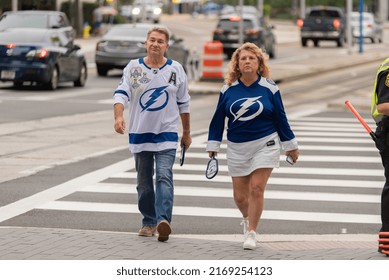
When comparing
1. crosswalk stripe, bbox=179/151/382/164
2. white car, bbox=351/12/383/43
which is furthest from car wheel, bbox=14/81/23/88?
white car, bbox=351/12/383/43

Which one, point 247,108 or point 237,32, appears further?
point 237,32

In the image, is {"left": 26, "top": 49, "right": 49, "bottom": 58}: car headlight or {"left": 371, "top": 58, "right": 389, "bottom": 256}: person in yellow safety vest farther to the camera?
{"left": 26, "top": 49, "right": 49, "bottom": 58}: car headlight

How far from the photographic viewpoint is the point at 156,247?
8.99 meters

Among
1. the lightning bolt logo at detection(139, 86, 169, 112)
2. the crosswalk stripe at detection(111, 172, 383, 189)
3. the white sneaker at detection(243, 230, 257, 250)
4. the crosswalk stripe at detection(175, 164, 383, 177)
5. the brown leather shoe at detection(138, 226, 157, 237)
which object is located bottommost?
the crosswalk stripe at detection(175, 164, 383, 177)

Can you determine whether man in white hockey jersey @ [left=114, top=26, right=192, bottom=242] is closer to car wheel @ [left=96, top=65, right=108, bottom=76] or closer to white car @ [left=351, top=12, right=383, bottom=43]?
car wheel @ [left=96, top=65, right=108, bottom=76]

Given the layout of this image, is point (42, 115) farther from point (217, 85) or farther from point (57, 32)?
point (217, 85)

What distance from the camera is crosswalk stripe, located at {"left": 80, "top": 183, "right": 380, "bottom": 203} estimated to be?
1288cm

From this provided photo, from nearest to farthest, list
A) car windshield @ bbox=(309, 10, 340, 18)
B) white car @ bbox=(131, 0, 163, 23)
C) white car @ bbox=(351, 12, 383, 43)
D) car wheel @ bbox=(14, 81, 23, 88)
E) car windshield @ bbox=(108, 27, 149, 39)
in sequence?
1. car wheel @ bbox=(14, 81, 23, 88)
2. car windshield @ bbox=(108, 27, 149, 39)
3. white car @ bbox=(131, 0, 163, 23)
4. car windshield @ bbox=(309, 10, 340, 18)
5. white car @ bbox=(351, 12, 383, 43)

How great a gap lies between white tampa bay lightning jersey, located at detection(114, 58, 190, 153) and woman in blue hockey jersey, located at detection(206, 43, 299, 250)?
502mm

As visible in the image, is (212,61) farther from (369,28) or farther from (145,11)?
(369,28)

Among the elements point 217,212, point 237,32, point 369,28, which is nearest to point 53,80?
point 217,212

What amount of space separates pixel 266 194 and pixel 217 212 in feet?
4.65

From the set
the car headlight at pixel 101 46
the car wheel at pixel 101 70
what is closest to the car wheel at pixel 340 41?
the car wheel at pixel 101 70

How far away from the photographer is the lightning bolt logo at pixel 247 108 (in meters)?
9.28
